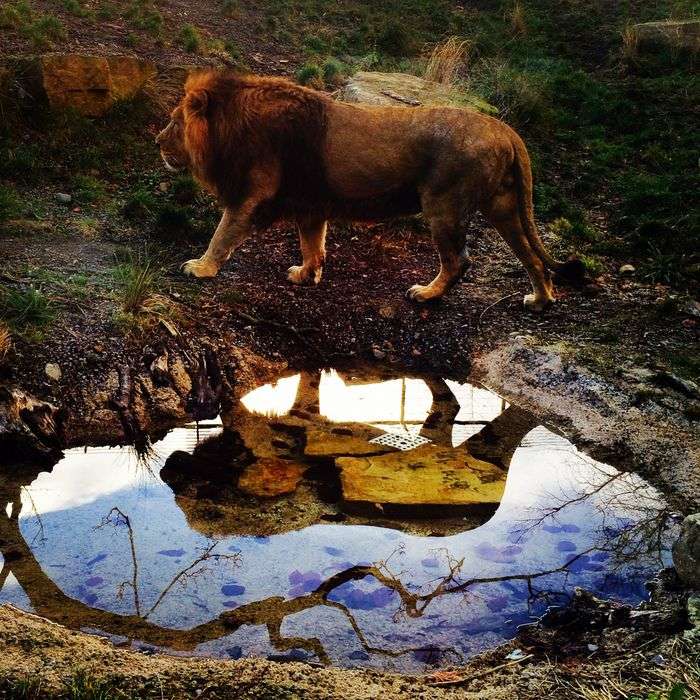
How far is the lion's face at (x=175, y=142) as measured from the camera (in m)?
5.93

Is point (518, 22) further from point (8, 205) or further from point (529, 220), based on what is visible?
point (8, 205)

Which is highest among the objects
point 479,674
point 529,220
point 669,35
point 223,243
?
point 669,35

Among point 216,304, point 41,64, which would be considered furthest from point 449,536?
point 41,64

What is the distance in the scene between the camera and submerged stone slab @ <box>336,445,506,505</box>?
13.9 feet

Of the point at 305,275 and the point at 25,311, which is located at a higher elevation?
the point at 25,311

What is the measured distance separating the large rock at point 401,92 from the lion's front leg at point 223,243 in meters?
2.99

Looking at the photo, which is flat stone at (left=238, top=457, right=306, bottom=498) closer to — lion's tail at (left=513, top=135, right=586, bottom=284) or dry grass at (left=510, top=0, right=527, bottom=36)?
lion's tail at (left=513, top=135, right=586, bottom=284)

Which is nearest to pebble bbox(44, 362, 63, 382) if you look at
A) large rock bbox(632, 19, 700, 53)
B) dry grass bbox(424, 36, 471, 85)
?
dry grass bbox(424, 36, 471, 85)

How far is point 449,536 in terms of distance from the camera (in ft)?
13.0

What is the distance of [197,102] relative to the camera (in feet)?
18.7

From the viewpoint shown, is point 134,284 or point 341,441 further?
point 134,284

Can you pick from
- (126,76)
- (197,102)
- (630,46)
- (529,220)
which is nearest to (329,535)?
(529,220)

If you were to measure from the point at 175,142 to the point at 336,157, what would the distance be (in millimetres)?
1212

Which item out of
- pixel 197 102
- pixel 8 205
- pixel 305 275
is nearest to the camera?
pixel 197 102
